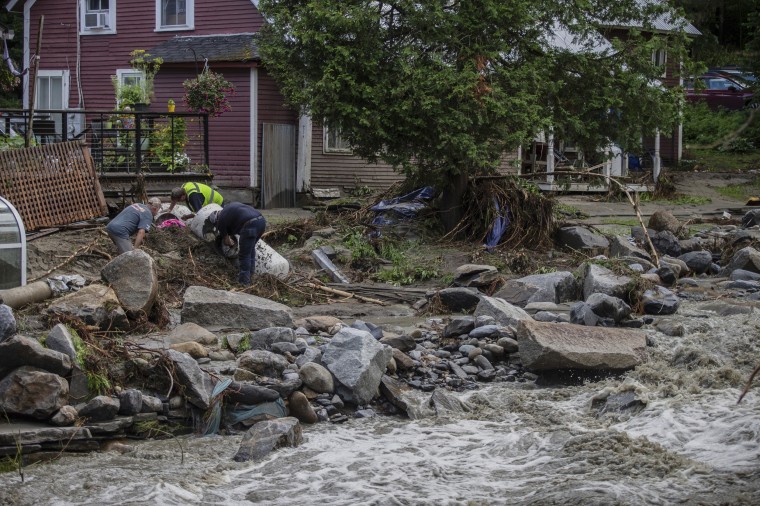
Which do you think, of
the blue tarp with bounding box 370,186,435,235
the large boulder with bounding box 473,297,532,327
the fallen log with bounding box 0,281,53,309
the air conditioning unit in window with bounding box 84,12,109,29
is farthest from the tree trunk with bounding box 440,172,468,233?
the air conditioning unit in window with bounding box 84,12,109,29

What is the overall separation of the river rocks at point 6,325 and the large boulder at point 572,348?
4705 mm

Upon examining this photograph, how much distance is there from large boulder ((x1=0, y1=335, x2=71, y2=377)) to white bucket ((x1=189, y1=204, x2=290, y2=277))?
19.6ft

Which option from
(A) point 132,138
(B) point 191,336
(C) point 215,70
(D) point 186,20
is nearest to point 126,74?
(D) point 186,20

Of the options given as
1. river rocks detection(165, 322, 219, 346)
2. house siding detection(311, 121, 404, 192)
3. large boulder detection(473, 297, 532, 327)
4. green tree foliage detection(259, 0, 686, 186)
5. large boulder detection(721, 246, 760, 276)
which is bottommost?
river rocks detection(165, 322, 219, 346)

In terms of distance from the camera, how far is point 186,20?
77.7ft

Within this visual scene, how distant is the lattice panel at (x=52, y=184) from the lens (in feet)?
48.9

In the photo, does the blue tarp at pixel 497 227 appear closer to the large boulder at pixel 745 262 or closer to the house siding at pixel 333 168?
the large boulder at pixel 745 262

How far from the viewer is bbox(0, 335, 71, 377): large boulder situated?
7.53m

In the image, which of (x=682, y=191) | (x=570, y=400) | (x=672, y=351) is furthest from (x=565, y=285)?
(x=682, y=191)

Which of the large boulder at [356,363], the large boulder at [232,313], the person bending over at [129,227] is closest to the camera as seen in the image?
the large boulder at [356,363]

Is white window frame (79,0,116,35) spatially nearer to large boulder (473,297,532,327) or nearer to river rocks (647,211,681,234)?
river rocks (647,211,681,234)

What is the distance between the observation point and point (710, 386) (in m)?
8.64

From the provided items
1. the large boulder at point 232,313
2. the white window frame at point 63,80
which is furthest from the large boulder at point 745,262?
the white window frame at point 63,80

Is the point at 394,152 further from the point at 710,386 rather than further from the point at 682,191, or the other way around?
the point at 682,191
